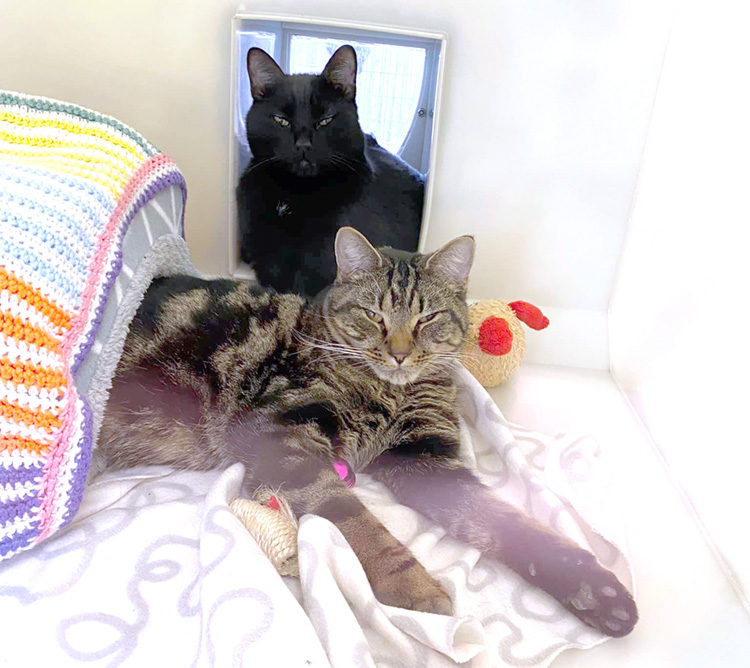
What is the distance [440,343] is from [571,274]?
0.73 meters

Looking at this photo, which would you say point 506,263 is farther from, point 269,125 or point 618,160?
point 269,125

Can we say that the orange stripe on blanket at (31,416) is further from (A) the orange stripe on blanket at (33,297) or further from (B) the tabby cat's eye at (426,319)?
(B) the tabby cat's eye at (426,319)

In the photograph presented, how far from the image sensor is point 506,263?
5.97ft

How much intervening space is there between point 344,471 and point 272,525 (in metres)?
0.21

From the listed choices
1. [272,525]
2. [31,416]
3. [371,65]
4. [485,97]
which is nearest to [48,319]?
[31,416]

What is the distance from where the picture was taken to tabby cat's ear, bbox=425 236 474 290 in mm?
1264

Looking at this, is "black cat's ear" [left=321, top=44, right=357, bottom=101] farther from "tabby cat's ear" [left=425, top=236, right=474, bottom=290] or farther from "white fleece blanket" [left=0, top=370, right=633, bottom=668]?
"white fleece blanket" [left=0, top=370, right=633, bottom=668]

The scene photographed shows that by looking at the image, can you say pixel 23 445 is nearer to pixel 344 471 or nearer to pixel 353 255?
pixel 344 471

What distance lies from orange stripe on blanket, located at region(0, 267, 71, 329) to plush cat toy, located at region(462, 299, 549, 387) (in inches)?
34.9

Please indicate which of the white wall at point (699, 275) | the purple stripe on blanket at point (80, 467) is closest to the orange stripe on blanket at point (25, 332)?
the purple stripe on blanket at point (80, 467)

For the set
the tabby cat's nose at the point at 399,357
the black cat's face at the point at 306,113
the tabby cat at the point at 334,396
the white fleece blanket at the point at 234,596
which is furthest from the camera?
the black cat's face at the point at 306,113

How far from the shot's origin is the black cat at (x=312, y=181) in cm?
147

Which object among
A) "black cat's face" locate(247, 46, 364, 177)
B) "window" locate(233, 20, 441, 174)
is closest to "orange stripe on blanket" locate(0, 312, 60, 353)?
"black cat's face" locate(247, 46, 364, 177)

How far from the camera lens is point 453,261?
4.25ft
